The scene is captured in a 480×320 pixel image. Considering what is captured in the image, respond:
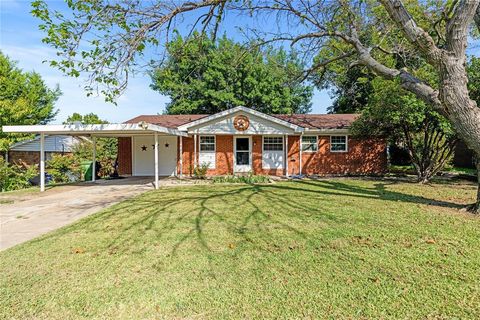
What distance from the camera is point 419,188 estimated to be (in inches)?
424

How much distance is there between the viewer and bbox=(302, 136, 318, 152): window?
1655 cm

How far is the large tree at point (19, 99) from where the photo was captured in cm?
1628

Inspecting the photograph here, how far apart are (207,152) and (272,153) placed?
12.5 feet

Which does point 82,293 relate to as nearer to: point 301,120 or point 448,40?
point 448,40

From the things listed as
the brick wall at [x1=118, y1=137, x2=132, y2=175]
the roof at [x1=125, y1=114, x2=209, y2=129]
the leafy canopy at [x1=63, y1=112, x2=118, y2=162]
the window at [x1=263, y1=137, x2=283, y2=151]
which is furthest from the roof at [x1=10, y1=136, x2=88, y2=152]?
the window at [x1=263, y1=137, x2=283, y2=151]

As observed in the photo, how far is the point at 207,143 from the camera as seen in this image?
53.8ft

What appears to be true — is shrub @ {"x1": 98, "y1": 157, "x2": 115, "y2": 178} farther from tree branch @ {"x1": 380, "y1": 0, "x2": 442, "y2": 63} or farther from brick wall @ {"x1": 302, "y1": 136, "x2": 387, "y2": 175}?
tree branch @ {"x1": 380, "y1": 0, "x2": 442, "y2": 63}

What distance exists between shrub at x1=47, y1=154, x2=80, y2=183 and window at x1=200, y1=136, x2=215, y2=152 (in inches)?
297

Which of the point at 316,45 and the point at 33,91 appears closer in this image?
the point at 316,45

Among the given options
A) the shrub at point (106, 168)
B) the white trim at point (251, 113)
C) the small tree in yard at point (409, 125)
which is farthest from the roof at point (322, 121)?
the shrub at point (106, 168)

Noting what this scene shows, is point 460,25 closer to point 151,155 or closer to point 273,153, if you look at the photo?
point 273,153

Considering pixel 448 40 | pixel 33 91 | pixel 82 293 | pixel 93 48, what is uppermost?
pixel 33 91

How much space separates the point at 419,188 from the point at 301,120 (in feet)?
27.8

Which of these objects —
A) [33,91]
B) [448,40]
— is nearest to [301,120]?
[448,40]
